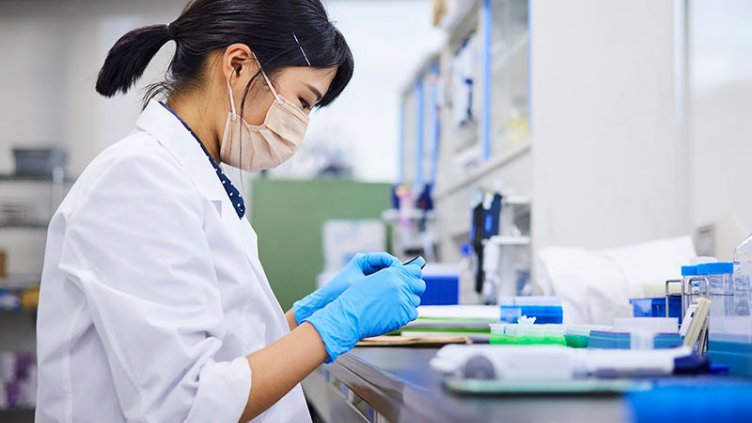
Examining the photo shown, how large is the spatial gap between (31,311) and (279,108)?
14.4 feet

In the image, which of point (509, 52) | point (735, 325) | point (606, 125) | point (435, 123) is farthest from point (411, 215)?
point (735, 325)

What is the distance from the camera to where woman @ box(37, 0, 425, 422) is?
1.04m

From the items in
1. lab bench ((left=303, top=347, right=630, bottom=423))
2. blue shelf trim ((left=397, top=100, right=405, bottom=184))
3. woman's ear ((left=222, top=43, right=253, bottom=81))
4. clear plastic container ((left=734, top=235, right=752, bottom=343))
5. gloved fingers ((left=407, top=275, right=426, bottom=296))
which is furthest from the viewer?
blue shelf trim ((left=397, top=100, right=405, bottom=184))

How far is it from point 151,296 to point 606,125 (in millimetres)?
1634

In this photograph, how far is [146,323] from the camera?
102cm

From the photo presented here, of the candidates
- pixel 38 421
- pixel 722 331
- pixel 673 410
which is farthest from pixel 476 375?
pixel 38 421

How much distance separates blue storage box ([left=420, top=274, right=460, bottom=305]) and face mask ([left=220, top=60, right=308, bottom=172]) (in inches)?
28.0

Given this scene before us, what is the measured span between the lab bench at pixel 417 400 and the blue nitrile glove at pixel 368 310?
0.05 m

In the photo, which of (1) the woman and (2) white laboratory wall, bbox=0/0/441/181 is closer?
(1) the woman

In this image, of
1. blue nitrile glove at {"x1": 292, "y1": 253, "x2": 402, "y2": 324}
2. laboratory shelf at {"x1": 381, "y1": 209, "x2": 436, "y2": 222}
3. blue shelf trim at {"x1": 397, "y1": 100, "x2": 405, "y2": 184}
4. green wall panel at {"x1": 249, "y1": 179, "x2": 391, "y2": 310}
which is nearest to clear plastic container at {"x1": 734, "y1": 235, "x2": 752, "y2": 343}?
blue nitrile glove at {"x1": 292, "y1": 253, "x2": 402, "y2": 324}

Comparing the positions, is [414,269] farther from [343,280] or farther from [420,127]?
[420,127]

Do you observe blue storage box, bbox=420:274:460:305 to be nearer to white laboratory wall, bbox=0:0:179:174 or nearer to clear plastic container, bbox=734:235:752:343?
clear plastic container, bbox=734:235:752:343

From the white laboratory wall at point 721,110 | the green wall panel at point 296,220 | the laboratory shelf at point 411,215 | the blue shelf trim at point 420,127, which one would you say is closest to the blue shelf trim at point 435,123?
the laboratory shelf at point 411,215

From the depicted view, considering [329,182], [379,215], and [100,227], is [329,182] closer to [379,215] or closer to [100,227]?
[379,215]
